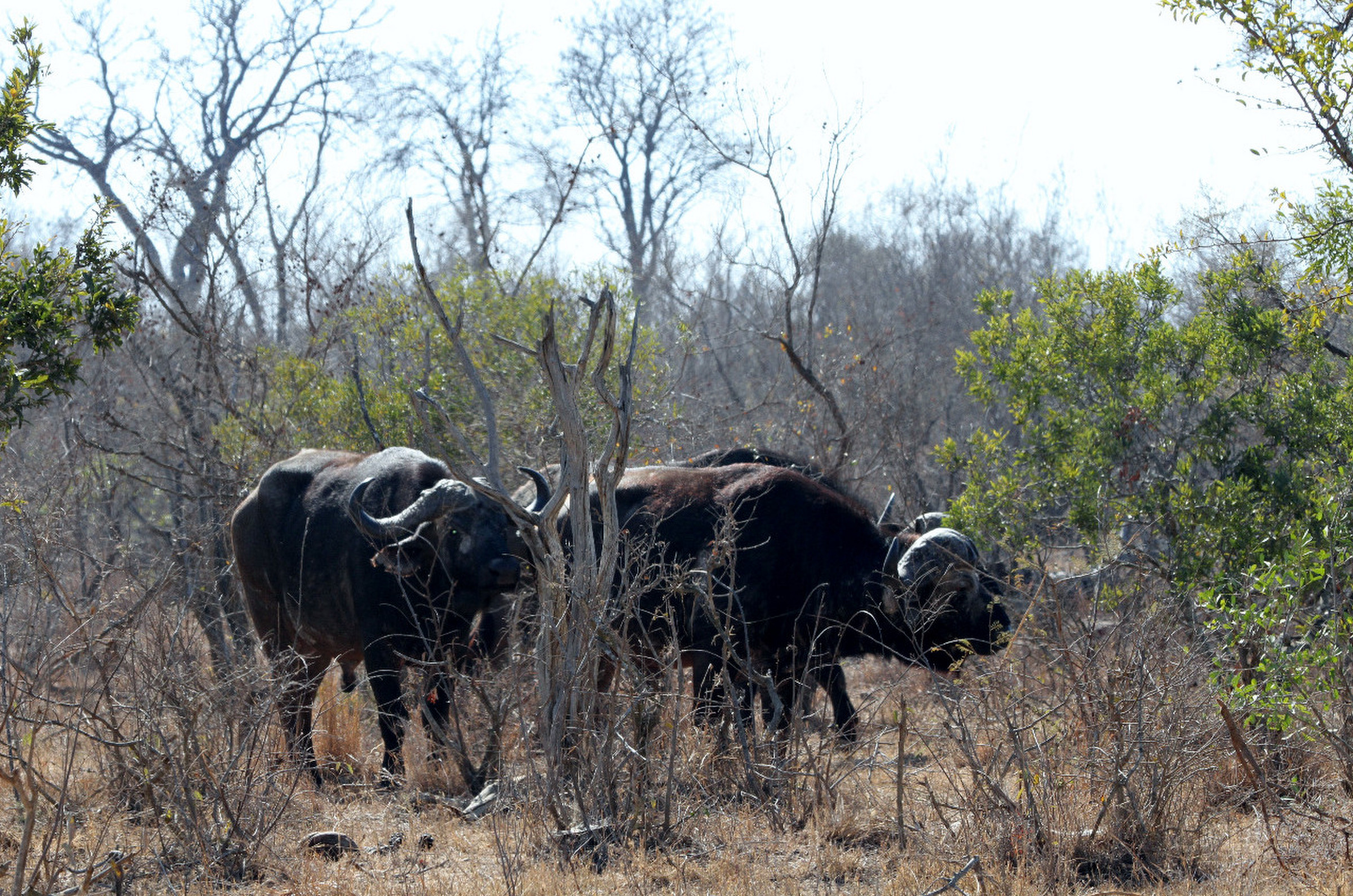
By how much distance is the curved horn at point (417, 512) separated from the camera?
7.47 metres

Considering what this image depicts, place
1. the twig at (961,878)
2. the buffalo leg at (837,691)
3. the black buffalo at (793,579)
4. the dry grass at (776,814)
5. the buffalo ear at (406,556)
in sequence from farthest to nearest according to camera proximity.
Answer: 1. the buffalo leg at (837,691)
2. the black buffalo at (793,579)
3. the buffalo ear at (406,556)
4. the dry grass at (776,814)
5. the twig at (961,878)

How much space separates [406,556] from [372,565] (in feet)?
0.74

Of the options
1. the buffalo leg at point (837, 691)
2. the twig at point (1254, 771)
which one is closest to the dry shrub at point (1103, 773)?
the twig at point (1254, 771)

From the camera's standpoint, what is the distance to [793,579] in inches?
310

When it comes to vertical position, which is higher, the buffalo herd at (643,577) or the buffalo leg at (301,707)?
the buffalo herd at (643,577)

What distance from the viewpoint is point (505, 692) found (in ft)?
20.7

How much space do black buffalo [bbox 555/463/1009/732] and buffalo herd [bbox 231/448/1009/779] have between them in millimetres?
12

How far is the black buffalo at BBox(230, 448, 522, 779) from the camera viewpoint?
291 inches

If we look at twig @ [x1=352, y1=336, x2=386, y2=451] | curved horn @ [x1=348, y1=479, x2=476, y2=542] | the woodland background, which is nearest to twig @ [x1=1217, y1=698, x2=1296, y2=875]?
the woodland background

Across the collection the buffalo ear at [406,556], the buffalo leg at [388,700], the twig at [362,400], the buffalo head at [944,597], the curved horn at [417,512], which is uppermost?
the twig at [362,400]

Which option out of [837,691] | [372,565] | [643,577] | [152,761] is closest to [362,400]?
[372,565]

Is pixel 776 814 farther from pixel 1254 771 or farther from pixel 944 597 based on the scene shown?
pixel 1254 771

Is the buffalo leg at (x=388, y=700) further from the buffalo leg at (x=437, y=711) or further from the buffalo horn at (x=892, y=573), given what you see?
the buffalo horn at (x=892, y=573)

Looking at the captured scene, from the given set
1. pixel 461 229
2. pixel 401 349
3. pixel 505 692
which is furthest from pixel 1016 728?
pixel 461 229
